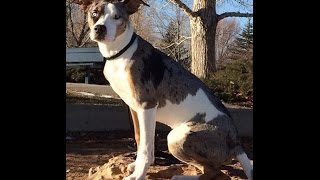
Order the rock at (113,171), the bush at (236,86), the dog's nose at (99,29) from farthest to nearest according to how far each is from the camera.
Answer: the bush at (236,86) < the rock at (113,171) < the dog's nose at (99,29)

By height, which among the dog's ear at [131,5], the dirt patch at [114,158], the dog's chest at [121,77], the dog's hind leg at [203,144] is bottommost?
the dirt patch at [114,158]

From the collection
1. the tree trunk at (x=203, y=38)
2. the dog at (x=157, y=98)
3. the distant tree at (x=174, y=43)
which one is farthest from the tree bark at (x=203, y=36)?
the dog at (x=157, y=98)

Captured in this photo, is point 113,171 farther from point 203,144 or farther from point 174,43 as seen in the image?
point 174,43

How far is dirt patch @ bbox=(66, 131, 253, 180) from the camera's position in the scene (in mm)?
3871

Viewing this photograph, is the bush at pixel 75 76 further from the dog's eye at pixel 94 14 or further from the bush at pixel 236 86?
the dog's eye at pixel 94 14

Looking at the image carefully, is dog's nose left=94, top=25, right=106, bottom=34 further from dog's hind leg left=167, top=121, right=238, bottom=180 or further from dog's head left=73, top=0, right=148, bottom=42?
dog's hind leg left=167, top=121, right=238, bottom=180

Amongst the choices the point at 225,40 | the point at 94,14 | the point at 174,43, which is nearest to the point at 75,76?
the point at 174,43

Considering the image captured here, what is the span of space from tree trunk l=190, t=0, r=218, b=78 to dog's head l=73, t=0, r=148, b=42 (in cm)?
438

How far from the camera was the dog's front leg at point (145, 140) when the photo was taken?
324 centimetres

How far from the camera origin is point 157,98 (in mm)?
3285

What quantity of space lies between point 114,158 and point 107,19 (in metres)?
1.56
